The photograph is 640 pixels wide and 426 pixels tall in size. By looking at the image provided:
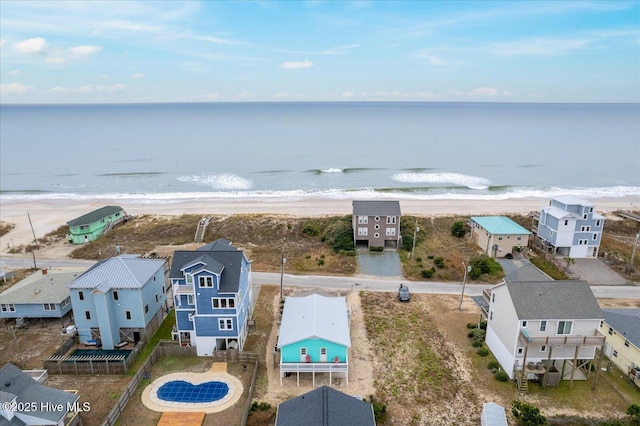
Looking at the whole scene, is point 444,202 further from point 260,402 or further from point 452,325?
point 260,402

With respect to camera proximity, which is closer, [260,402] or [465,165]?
[260,402]

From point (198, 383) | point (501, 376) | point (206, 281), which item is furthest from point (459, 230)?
point (198, 383)

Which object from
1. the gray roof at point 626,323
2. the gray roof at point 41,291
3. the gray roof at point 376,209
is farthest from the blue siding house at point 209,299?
the gray roof at point 626,323

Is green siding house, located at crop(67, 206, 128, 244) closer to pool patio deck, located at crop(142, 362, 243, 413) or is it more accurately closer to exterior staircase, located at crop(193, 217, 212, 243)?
exterior staircase, located at crop(193, 217, 212, 243)

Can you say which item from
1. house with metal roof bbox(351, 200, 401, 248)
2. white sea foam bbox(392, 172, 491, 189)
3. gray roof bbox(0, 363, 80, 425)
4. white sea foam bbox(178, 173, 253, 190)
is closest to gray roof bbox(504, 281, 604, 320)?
house with metal roof bbox(351, 200, 401, 248)

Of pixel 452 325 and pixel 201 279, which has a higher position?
pixel 201 279

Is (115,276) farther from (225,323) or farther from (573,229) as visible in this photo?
(573,229)

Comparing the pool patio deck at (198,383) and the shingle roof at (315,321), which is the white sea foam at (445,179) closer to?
the shingle roof at (315,321)

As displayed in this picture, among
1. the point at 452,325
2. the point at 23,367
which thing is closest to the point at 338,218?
the point at 452,325
